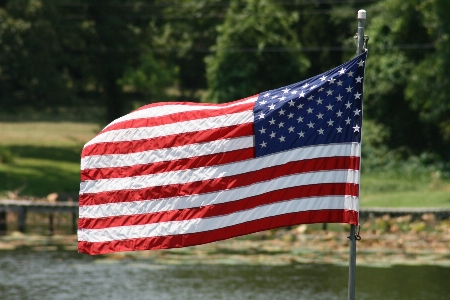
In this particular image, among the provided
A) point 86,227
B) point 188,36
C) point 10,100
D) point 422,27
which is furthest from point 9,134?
point 86,227

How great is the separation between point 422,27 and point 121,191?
38.9 metres

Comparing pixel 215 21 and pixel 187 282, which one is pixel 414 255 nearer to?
pixel 187 282

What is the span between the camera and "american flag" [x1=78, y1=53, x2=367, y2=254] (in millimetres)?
11156

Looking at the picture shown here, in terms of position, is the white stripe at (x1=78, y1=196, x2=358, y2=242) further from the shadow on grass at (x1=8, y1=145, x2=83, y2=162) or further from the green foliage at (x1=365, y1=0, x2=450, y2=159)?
the shadow on grass at (x1=8, y1=145, x2=83, y2=162)

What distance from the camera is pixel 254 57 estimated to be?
5434 centimetres

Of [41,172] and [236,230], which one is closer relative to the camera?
[236,230]

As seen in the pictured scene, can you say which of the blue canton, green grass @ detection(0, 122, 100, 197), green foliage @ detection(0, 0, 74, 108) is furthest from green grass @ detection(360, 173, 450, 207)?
the blue canton

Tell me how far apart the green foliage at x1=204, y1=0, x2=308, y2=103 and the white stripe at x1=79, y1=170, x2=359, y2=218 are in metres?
41.7

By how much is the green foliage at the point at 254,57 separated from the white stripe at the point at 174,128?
41.6 meters

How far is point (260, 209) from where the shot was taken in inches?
442

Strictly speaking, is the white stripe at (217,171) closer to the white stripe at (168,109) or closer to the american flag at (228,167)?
the american flag at (228,167)

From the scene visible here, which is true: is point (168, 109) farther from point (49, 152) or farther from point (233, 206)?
point (49, 152)

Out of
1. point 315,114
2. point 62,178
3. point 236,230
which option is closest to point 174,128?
point 236,230

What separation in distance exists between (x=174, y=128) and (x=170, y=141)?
17 centimetres
